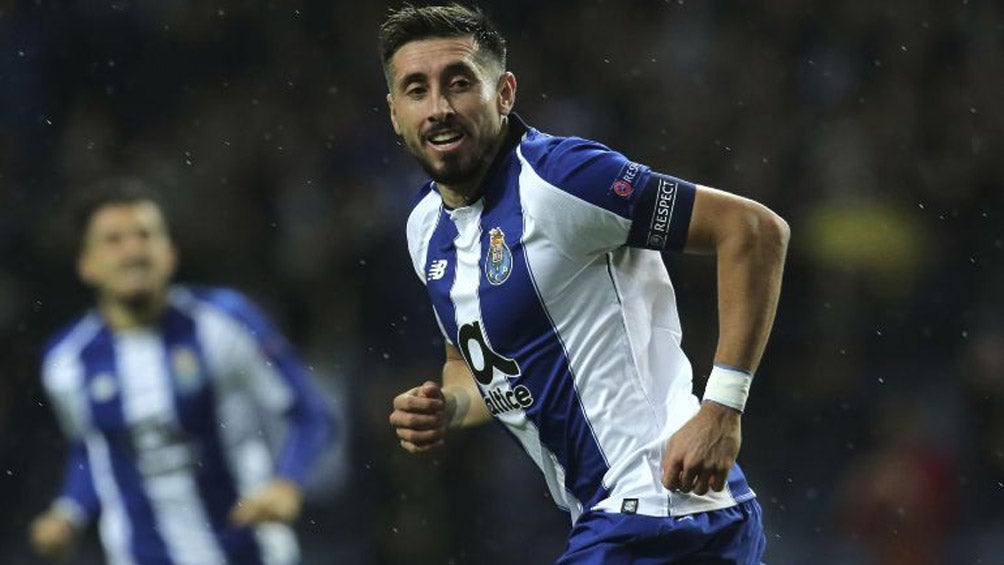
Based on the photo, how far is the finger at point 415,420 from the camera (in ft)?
12.6

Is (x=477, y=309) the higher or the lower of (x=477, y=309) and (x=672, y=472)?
the higher

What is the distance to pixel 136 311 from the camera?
6066 millimetres

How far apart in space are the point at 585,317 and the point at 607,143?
5.40 m

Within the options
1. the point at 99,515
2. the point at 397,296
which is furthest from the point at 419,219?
the point at 397,296

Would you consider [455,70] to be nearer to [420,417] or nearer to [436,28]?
[436,28]

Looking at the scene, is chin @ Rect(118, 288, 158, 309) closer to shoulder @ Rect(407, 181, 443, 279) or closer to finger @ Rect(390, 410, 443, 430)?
shoulder @ Rect(407, 181, 443, 279)

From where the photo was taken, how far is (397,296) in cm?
817

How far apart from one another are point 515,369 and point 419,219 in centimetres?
56

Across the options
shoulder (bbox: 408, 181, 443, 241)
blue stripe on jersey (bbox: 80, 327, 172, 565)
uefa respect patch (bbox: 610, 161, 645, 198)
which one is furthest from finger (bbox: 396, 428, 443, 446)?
blue stripe on jersey (bbox: 80, 327, 172, 565)

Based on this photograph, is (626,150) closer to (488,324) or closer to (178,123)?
(178,123)

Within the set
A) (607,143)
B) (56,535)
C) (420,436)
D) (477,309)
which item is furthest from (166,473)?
(607,143)

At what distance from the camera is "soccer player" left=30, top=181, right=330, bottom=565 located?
19.2 feet

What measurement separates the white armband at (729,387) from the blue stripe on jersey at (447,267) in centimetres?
69

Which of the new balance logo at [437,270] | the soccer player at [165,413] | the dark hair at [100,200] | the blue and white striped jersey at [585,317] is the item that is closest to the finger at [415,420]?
the blue and white striped jersey at [585,317]
